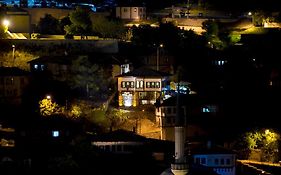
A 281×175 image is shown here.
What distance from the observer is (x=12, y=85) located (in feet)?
59.7

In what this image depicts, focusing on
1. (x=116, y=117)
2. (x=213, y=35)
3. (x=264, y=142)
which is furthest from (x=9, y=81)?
(x=213, y=35)

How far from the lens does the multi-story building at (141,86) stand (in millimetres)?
18859

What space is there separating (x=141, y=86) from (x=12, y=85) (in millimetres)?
2862

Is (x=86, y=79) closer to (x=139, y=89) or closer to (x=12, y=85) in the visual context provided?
(x=139, y=89)

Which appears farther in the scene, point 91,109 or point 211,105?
point 211,105

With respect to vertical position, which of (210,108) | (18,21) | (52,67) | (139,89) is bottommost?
(210,108)

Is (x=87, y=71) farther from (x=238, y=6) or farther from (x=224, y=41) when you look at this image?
(x=238, y=6)

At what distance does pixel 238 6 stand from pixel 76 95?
38.2ft

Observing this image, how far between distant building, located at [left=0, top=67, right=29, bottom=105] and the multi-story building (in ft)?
7.14

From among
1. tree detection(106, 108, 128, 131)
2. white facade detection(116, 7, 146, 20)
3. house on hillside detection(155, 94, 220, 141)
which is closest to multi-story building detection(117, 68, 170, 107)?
house on hillside detection(155, 94, 220, 141)

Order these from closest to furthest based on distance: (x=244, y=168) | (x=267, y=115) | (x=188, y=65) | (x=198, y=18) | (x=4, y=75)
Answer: (x=244, y=168) < (x=4, y=75) < (x=267, y=115) < (x=188, y=65) < (x=198, y=18)

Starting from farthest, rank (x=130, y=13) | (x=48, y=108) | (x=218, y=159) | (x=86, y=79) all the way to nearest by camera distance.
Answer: (x=130, y=13)
(x=86, y=79)
(x=48, y=108)
(x=218, y=159)

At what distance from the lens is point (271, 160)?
17609mm

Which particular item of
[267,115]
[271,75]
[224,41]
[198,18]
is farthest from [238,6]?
[267,115]
